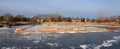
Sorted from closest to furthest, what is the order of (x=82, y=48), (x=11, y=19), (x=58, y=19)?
(x=82, y=48) → (x=11, y=19) → (x=58, y=19)

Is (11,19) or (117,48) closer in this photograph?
(117,48)

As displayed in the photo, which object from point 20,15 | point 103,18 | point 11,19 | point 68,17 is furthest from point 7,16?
point 103,18

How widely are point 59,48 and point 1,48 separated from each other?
3.84 metres

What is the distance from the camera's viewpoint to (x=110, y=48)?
14414mm

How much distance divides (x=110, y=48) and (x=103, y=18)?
83897 mm

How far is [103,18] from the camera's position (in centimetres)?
9669

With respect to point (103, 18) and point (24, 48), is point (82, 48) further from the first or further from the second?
point (103, 18)

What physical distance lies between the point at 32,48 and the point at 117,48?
5.59 metres

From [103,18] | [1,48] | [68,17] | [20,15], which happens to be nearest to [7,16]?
[20,15]

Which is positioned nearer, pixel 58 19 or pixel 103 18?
pixel 103 18

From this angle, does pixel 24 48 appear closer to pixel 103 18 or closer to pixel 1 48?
pixel 1 48

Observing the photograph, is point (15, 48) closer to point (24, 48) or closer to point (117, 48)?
point (24, 48)

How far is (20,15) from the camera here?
112938mm

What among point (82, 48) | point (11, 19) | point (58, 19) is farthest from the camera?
point (58, 19)
